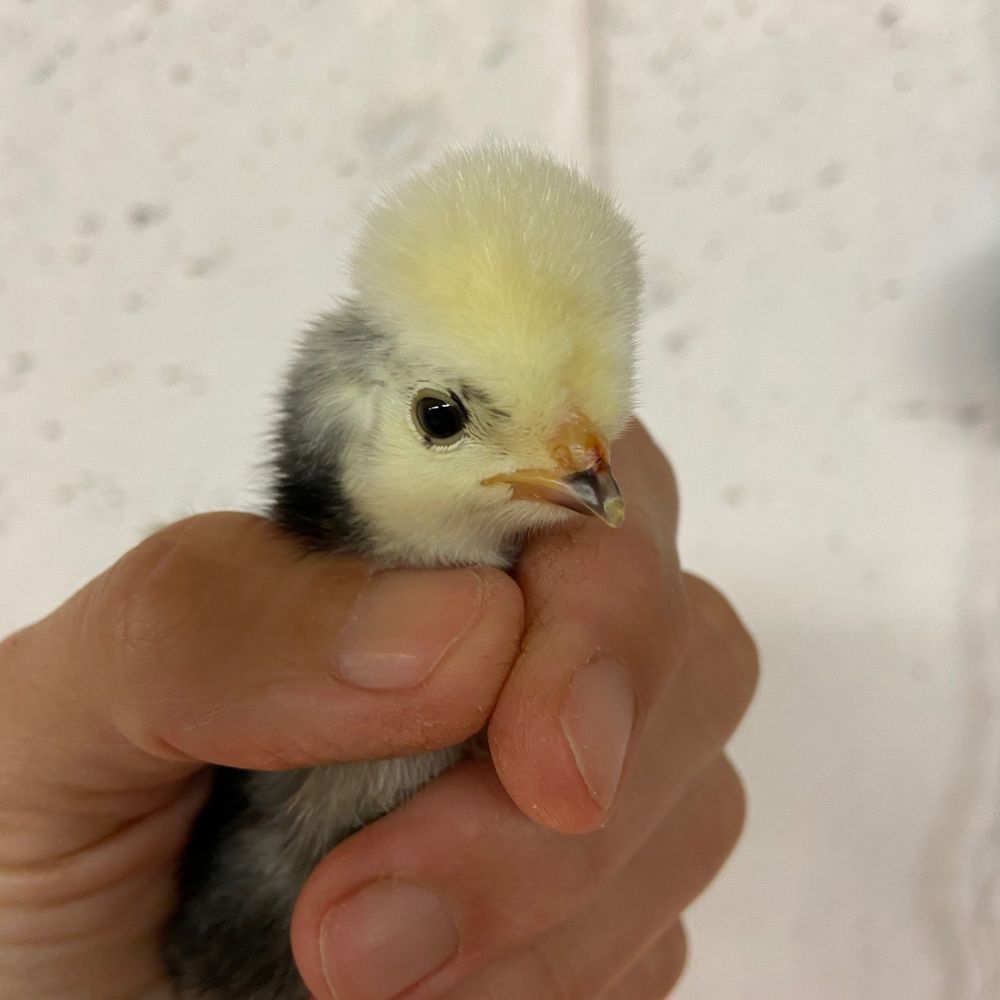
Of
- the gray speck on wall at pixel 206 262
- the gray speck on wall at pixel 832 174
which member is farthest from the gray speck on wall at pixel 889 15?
the gray speck on wall at pixel 206 262

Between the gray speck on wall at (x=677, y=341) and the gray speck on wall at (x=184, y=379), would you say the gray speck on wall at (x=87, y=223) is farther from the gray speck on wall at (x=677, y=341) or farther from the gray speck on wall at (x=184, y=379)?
the gray speck on wall at (x=677, y=341)

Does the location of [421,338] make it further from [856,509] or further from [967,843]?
[967,843]

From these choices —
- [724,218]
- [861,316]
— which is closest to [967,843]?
[861,316]

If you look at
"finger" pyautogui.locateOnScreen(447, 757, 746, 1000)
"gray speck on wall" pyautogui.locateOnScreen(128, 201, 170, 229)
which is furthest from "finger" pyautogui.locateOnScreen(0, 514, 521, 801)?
"gray speck on wall" pyautogui.locateOnScreen(128, 201, 170, 229)

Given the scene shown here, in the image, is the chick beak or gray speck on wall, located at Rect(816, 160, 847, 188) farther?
gray speck on wall, located at Rect(816, 160, 847, 188)

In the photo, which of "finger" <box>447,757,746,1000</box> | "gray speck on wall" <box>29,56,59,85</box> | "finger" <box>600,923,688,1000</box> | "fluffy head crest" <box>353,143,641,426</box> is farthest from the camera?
"gray speck on wall" <box>29,56,59,85</box>

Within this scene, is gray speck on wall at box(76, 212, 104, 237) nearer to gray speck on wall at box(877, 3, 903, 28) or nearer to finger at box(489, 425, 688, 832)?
finger at box(489, 425, 688, 832)

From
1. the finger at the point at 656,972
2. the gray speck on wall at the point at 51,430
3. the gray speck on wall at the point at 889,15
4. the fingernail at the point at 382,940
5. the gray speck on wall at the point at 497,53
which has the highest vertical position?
the gray speck on wall at the point at 889,15
